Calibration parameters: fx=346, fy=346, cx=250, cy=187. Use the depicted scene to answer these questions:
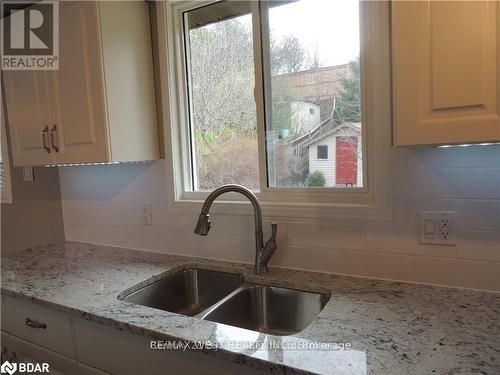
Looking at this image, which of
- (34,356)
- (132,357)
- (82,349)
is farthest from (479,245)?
(34,356)

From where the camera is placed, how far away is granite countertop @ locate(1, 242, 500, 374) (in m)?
0.81

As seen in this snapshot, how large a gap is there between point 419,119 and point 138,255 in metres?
1.47

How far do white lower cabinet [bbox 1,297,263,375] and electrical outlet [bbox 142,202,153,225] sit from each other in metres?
0.65

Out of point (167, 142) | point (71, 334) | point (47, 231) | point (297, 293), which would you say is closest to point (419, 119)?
point (297, 293)

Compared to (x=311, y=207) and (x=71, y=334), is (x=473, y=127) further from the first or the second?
(x=71, y=334)

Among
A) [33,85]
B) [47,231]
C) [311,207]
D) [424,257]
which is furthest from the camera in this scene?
[47,231]

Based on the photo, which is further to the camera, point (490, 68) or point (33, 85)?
point (33, 85)

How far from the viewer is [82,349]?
1222mm

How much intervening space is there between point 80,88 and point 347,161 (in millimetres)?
1221

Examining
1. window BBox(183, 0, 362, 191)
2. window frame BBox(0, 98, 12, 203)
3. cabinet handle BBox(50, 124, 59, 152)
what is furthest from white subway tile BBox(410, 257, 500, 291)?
window frame BBox(0, 98, 12, 203)

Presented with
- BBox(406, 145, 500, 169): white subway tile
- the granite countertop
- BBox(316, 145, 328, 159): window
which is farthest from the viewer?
BBox(316, 145, 328, 159): window

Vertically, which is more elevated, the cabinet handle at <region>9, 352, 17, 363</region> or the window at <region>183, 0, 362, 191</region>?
the window at <region>183, 0, 362, 191</region>

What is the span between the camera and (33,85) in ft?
5.67

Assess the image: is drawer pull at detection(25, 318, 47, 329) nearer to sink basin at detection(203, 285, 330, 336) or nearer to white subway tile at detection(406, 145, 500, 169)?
sink basin at detection(203, 285, 330, 336)
